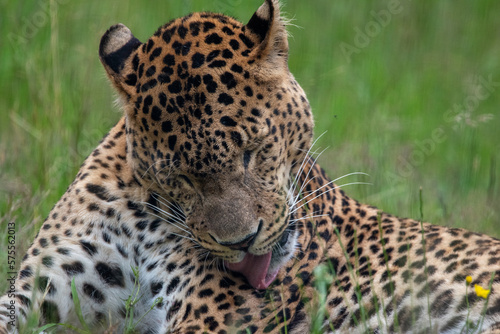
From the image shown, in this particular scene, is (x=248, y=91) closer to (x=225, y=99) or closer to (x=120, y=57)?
(x=225, y=99)

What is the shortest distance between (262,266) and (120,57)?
1.72m

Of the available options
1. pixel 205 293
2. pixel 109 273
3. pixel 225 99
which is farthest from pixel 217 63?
pixel 109 273

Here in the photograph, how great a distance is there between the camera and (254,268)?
586cm

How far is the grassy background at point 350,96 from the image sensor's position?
29.7ft

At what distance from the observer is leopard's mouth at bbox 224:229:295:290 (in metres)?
5.84

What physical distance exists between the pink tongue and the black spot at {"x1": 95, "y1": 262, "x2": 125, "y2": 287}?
774 mm

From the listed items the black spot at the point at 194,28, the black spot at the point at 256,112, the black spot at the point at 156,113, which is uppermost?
the black spot at the point at 194,28

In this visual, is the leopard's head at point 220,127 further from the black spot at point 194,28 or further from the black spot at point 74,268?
the black spot at point 74,268

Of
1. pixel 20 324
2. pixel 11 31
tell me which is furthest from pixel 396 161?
pixel 20 324

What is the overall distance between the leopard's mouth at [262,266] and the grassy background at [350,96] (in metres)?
1.93

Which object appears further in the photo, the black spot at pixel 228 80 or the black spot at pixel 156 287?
the black spot at pixel 156 287

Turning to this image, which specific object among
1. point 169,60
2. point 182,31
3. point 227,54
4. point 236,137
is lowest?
point 236,137

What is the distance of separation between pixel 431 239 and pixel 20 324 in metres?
2.89

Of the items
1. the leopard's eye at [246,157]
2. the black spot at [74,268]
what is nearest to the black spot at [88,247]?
the black spot at [74,268]
